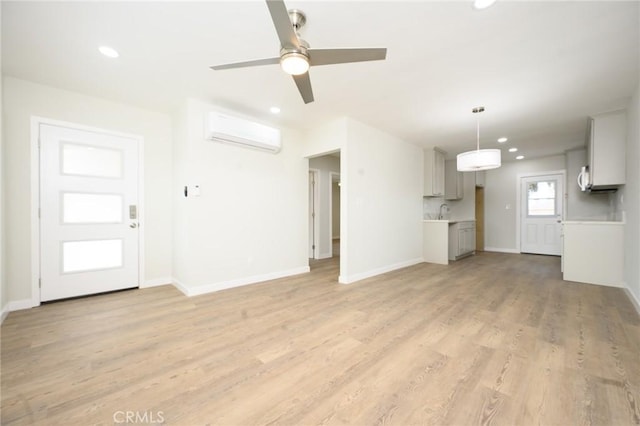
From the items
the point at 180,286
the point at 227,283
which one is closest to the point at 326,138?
the point at 227,283

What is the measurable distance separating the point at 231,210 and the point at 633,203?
5.30m

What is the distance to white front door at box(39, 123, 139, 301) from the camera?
298cm

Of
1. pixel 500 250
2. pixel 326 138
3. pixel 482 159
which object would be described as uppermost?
pixel 326 138

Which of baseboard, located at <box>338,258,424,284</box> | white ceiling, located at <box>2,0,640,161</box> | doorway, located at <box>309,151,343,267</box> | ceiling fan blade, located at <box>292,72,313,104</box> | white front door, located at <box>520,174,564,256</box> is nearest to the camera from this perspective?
white ceiling, located at <box>2,0,640,161</box>

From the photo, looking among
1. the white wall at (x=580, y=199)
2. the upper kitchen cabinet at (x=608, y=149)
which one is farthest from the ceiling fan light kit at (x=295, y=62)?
the white wall at (x=580, y=199)

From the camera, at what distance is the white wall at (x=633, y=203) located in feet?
9.50

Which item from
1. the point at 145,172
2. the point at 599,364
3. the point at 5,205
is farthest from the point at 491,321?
the point at 5,205

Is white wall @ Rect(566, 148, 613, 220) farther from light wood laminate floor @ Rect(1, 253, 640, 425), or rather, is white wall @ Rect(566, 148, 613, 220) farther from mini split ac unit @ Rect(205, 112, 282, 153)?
mini split ac unit @ Rect(205, 112, 282, 153)

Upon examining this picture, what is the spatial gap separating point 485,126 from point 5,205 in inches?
261

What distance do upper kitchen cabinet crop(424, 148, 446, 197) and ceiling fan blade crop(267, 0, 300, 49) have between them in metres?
4.92

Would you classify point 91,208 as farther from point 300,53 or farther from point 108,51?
point 300,53

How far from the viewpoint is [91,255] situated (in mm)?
3260

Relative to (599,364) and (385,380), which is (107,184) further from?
(599,364)

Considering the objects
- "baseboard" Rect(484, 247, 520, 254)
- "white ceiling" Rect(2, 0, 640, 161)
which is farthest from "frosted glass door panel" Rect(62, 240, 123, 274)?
"baseboard" Rect(484, 247, 520, 254)
